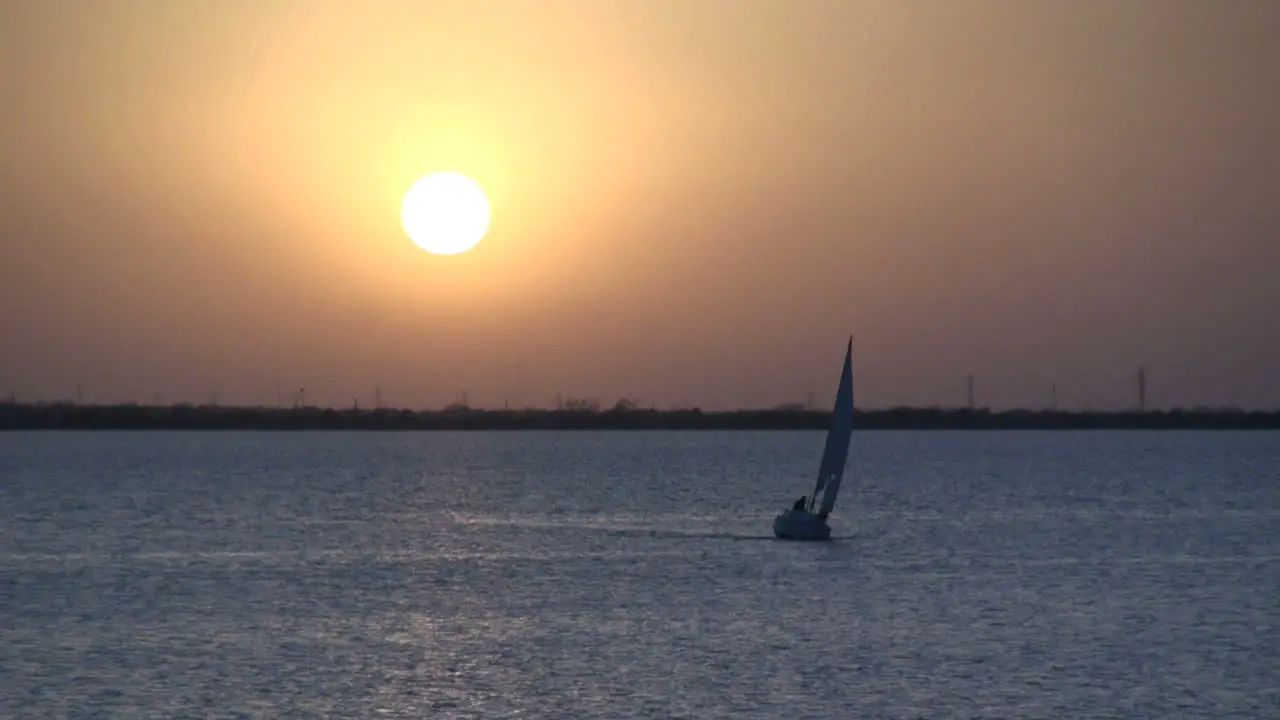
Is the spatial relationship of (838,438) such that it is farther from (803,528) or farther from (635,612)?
(635,612)

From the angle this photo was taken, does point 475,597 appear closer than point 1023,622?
No

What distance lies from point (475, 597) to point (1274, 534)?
46.6 meters

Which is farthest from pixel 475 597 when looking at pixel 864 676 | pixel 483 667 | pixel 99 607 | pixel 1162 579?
pixel 1162 579

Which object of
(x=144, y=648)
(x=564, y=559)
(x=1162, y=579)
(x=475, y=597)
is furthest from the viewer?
(x=564, y=559)

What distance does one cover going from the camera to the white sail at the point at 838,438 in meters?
70.9

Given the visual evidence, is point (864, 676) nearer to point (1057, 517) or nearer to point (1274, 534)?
point (1274, 534)

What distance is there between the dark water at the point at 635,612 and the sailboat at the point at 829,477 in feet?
3.28

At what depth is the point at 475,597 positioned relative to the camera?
182ft

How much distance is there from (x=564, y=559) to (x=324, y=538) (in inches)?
646

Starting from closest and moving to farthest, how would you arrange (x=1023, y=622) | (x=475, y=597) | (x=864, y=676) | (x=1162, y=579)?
1. (x=864, y=676)
2. (x=1023, y=622)
3. (x=475, y=597)
4. (x=1162, y=579)

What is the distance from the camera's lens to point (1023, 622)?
49250 mm

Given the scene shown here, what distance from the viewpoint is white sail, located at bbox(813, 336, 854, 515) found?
70875mm

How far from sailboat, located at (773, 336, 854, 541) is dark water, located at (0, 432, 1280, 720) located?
1.00 meters

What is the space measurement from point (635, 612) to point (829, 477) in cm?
2433
